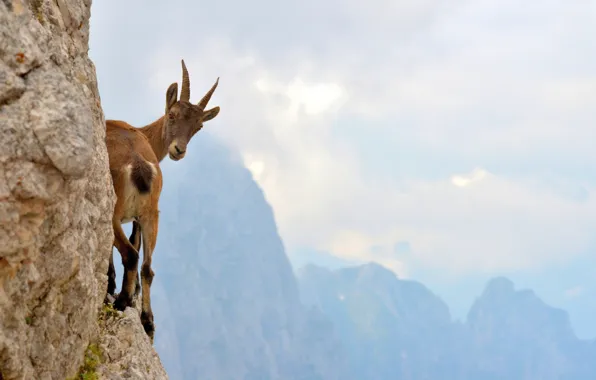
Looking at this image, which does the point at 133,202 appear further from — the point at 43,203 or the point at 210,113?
the point at 210,113

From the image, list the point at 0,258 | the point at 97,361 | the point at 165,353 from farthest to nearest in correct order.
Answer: the point at 165,353, the point at 97,361, the point at 0,258

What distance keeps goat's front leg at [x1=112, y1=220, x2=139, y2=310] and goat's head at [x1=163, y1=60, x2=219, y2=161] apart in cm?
361

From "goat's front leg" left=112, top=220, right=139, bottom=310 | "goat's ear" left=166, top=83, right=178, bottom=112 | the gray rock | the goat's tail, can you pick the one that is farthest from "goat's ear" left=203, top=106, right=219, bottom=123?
the gray rock

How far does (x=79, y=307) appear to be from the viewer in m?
8.50

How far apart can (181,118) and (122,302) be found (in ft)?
16.5

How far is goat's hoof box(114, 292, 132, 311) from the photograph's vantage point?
10.8 m

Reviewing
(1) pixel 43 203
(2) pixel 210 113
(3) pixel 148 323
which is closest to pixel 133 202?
(3) pixel 148 323

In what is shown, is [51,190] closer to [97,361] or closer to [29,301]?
[29,301]

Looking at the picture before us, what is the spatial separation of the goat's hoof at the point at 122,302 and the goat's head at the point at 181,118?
4.00 m

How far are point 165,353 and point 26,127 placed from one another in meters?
197

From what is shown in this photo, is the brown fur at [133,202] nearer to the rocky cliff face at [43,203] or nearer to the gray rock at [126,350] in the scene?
the gray rock at [126,350]

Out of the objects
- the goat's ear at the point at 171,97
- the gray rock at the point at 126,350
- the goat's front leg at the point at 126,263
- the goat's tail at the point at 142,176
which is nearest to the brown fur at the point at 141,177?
the goat's tail at the point at 142,176

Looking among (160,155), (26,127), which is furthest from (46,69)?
(160,155)

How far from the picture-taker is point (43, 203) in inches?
278
